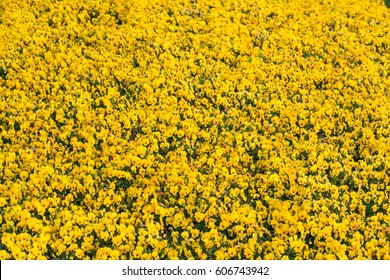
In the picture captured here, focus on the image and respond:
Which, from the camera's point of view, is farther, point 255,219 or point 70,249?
point 255,219

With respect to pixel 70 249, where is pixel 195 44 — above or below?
above

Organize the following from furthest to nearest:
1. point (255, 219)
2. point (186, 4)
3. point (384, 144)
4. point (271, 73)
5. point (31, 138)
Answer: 1. point (186, 4)
2. point (271, 73)
3. point (384, 144)
4. point (31, 138)
5. point (255, 219)

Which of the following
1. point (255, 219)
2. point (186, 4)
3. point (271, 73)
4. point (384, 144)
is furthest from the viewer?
point (186, 4)

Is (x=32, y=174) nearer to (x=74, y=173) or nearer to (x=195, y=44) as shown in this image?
(x=74, y=173)

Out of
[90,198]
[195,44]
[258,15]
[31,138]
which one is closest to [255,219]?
[90,198]
